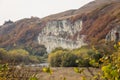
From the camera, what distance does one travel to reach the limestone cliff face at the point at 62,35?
196 feet

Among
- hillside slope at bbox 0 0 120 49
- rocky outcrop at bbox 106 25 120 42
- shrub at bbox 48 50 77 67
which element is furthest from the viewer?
hillside slope at bbox 0 0 120 49

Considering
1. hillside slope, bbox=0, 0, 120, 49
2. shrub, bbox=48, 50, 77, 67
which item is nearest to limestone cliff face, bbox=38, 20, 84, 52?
hillside slope, bbox=0, 0, 120, 49

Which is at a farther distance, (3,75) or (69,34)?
(69,34)

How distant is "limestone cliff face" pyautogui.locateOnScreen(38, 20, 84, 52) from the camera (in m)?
59.8

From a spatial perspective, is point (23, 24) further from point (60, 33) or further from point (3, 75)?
point (3, 75)

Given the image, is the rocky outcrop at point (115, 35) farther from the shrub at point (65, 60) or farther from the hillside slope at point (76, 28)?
the shrub at point (65, 60)

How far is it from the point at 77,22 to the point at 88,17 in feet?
6.77

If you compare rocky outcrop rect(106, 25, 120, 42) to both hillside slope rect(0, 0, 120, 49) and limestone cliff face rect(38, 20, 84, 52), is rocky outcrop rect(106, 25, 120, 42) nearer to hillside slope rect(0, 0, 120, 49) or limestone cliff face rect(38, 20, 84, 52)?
hillside slope rect(0, 0, 120, 49)

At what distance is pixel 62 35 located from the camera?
6594cm

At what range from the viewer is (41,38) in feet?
245

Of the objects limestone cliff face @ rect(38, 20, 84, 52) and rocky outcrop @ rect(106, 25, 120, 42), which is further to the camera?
limestone cliff face @ rect(38, 20, 84, 52)

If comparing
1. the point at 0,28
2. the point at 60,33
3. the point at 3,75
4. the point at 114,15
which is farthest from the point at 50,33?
the point at 3,75

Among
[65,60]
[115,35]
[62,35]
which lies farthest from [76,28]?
[65,60]

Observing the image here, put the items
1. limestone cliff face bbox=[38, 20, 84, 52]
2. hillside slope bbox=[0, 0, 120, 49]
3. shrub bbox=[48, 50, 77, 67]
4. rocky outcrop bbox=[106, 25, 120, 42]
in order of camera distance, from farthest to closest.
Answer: limestone cliff face bbox=[38, 20, 84, 52], hillside slope bbox=[0, 0, 120, 49], rocky outcrop bbox=[106, 25, 120, 42], shrub bbox=[48, 50, 77, 67]
